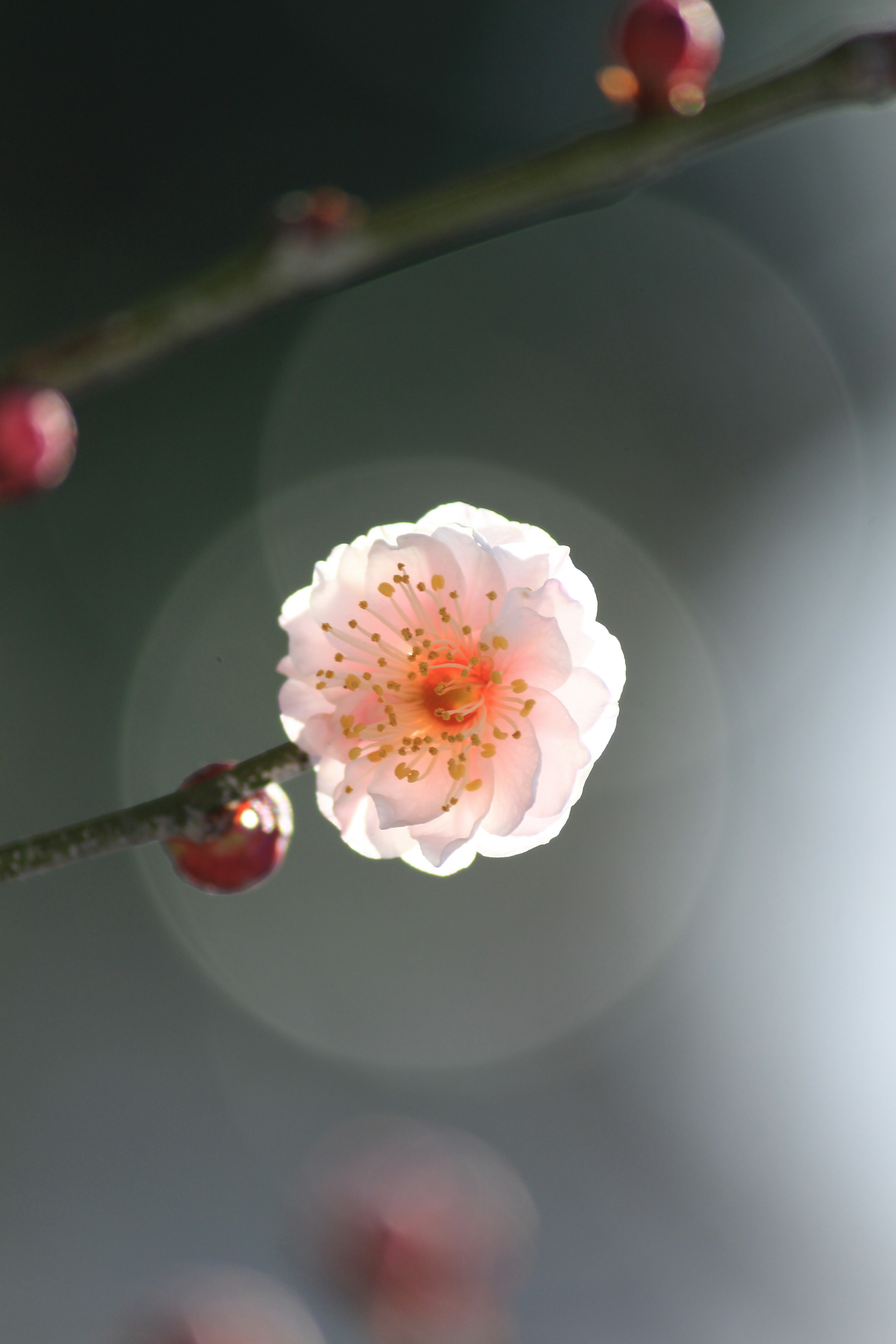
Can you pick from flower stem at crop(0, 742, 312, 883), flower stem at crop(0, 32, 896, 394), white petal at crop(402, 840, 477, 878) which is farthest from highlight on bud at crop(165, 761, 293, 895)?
flower stem at crop(0, 32, 896, 394)

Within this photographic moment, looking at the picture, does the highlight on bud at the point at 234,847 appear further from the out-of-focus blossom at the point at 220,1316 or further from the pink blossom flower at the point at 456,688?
the out-of-focus blossom at the point at 220,1316

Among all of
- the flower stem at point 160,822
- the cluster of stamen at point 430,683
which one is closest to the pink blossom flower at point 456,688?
the cluster of stamen at point 430,683

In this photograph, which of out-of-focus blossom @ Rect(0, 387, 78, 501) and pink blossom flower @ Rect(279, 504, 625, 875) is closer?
out-of-focus blossom @ Rect(0, 387, 78, 501)

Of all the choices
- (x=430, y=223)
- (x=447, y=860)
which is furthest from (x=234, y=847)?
(x=430, y=223)

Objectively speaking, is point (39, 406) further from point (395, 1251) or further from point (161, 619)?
point (161, 619)

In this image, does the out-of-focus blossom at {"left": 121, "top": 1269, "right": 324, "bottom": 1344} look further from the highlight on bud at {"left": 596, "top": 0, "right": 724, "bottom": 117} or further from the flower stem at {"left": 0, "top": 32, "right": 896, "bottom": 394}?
the highlight on bud at {"left": 596, "top": 0, "right": 724, "bottom": 117}

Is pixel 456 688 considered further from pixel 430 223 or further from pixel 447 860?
pixel 430 223

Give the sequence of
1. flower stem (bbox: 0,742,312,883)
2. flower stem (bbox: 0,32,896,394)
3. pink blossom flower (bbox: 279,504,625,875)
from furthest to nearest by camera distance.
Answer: pink blossom flower (bbox: 279,504,625,875) → flower stem (bbox: 0,742,312,883) → flower stem (bbox: 0,32,896,394)
